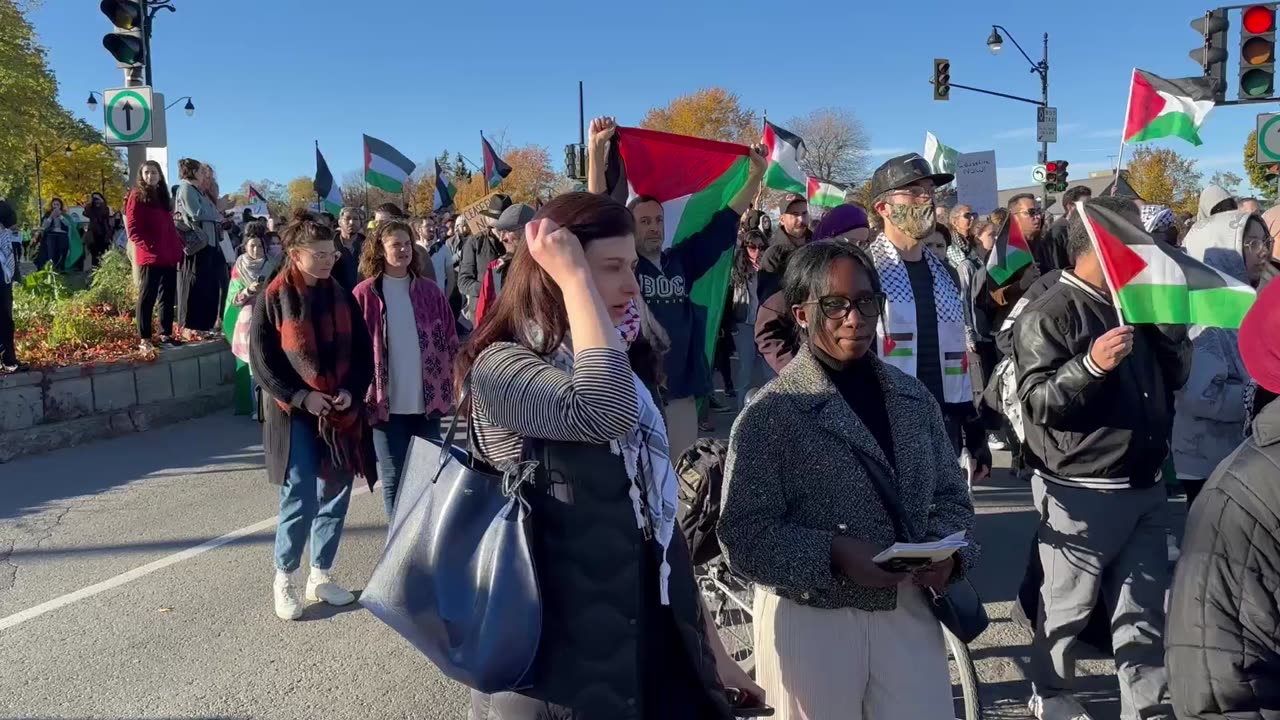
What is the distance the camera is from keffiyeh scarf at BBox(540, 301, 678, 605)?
2.03 meters

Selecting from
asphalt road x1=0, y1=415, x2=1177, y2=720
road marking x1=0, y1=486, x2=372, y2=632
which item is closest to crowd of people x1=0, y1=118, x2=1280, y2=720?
asphalt road x1=0, y1=415, x2=1177, y2=720

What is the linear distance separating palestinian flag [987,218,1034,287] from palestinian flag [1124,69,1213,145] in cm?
239

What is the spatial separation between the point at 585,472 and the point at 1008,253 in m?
7.01

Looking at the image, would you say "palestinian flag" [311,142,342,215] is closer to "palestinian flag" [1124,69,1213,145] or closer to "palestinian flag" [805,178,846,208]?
"palestinian flag" [805,178,846,208]

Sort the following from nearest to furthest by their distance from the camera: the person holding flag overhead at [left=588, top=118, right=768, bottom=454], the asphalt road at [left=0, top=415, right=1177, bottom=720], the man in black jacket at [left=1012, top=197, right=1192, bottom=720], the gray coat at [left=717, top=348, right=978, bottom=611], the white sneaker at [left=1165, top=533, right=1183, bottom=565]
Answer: the gray coat at [left=717, top=348, right=978, bottom=611] < the man in black jacket at [left=1012, top=197, right=1192, bottom=720] < the white sneaker at [left=1165, top=533, right=1183, bottom=565] < the asphalt road at [left=0, top=415, right=1177, bottom=720] < the person holding flag overhead at [left=588, top=118, right=768, bottom=454]

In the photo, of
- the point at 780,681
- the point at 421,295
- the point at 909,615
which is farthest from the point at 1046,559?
the point at 421,295

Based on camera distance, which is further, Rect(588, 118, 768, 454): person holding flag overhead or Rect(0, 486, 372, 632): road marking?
Rect(0, 486, 372, 632): road marking

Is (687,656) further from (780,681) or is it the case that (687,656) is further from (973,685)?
(973,685)

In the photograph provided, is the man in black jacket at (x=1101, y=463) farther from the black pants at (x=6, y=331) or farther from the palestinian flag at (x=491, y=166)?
the palestinian flag at (x=491, y=166)

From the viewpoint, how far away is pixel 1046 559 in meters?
3.64

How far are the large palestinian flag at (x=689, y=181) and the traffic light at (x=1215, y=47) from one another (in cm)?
803

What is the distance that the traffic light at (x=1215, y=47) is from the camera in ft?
34.1

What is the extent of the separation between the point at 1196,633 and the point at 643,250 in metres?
3.31

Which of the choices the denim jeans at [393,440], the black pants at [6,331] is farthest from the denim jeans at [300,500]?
the black pants at [6,331]
